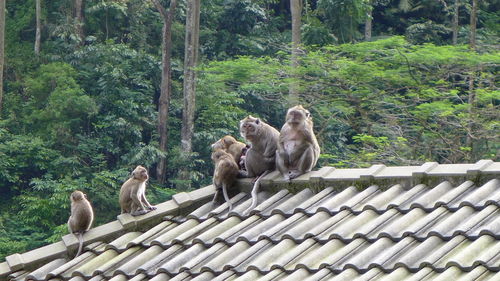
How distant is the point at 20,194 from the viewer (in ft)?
105

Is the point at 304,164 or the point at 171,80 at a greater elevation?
the point at 304,164

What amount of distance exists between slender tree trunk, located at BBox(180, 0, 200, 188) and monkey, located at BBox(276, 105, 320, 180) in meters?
22.8

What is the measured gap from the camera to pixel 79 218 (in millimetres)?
8688

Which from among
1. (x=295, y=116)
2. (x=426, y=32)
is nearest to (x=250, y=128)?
(x=295, y=116)

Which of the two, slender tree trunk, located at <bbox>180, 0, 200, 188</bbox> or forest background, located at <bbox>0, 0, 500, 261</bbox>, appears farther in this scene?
slender tree trunk, located at <bbox>180, 0, 200, 188</bbox>

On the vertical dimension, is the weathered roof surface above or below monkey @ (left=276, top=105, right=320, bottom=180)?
below

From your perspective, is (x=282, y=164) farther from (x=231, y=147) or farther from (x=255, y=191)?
(x=231, y=147)

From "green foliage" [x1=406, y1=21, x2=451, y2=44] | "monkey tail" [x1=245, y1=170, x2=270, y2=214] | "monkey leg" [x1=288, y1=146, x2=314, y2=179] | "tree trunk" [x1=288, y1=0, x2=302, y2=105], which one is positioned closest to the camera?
"monkey tail" [x1=245, y1=170, x2=270, y2=214]

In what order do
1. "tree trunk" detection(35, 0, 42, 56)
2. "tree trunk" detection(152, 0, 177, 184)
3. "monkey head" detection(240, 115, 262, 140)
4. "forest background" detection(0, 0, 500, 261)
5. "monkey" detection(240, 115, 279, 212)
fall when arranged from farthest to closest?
"tree trunk" detection(35, 0, 42, 56) < "tree trunk" detection(152, 0, 177, 184) < "forest background" detection(0, 0, 500, 261) < "monkey head" detection(240, 115, 262, 140) < "monkey" detection(240, 115, 279, 212)

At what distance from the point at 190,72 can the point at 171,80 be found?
9.22 feet

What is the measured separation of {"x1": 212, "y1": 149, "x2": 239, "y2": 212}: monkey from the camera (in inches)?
325

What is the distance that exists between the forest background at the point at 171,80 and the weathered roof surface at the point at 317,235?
1509 centimetres

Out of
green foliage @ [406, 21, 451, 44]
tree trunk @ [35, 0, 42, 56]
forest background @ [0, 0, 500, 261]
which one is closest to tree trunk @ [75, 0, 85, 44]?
forest background @ [0, 0, 500, 261]

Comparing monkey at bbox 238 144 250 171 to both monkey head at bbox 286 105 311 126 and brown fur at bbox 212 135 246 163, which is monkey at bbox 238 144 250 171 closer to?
brown fur at bbox 212 135 246 163
